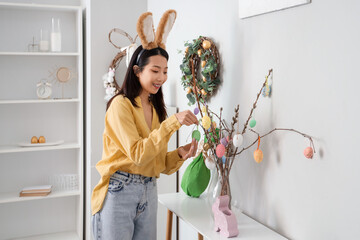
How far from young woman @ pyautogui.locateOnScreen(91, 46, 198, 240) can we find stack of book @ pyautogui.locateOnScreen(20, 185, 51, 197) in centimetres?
144

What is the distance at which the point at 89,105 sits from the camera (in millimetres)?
2945

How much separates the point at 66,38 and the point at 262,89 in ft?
6.85

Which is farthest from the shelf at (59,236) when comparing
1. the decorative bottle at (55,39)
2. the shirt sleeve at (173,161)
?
the shirt sleeve at (173,161)

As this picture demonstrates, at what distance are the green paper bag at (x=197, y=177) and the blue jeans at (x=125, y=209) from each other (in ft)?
0.92

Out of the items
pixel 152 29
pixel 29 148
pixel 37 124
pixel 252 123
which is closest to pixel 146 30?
pixel 152 29

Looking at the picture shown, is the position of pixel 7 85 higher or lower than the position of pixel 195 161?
higher

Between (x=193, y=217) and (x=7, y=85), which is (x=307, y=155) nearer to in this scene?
(x=193, y=217)

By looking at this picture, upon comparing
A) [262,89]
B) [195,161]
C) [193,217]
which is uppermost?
[262,89]

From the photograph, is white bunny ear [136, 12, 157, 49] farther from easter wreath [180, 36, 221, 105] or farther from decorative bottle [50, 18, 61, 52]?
decorative bottle [50, 18, 61, 52]

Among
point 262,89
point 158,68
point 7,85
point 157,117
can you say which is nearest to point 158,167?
point 157,117

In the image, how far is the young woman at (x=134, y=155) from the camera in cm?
158

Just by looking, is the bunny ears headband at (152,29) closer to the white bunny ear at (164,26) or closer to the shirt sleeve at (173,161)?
the white bunny ear at (164,26)

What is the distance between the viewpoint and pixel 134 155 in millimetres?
1576

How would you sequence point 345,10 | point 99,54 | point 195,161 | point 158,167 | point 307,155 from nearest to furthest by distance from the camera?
point 345,10, point 307,155, point 158,167, point 195,161, point 99,54
